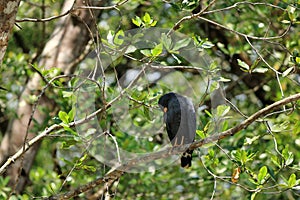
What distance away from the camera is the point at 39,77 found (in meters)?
3.96

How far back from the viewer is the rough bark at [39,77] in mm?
3941

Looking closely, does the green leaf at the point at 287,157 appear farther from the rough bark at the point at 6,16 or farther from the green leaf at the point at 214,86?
the rough bark at the point at 6,16


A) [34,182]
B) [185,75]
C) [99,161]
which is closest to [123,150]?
[99,161]

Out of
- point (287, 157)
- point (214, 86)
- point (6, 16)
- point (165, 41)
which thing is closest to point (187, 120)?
point (214, 86)

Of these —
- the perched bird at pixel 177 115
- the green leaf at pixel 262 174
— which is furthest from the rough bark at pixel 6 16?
the perched bird at pixel 177 115

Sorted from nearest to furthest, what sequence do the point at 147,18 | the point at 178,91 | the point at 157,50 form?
the point at 157,50 → the point at 147,18 → the point at 178,91

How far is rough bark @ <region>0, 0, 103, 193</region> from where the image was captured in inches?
155

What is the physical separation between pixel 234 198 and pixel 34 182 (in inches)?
63.1

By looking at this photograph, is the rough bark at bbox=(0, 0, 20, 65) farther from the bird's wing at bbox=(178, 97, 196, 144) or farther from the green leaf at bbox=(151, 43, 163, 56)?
the bird's wing at bbox=(178, 97, 196, 144)

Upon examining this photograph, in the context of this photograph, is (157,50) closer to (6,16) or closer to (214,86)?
(214,86)

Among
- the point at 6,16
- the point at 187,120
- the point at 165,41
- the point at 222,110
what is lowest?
the point at 187,120

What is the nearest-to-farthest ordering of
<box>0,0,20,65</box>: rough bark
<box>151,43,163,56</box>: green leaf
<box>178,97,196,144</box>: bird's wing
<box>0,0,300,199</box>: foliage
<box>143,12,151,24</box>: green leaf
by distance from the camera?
<box>0,0,20,65</box>: rough bark → <box>151,43,163,56</box>: green leaf → <box>143,12,151,24</box>: green leaf → <box>178,97,196,144</box>: bird's wing → <box>0,0,300,199</box>: foliage

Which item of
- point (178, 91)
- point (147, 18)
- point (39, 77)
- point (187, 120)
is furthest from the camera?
point (178, 91)

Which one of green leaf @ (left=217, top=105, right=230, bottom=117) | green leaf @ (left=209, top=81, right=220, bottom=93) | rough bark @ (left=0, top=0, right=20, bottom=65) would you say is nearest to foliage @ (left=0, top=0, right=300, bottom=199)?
green leaf @ (left=209, top=81, right=220, bottom=93)
